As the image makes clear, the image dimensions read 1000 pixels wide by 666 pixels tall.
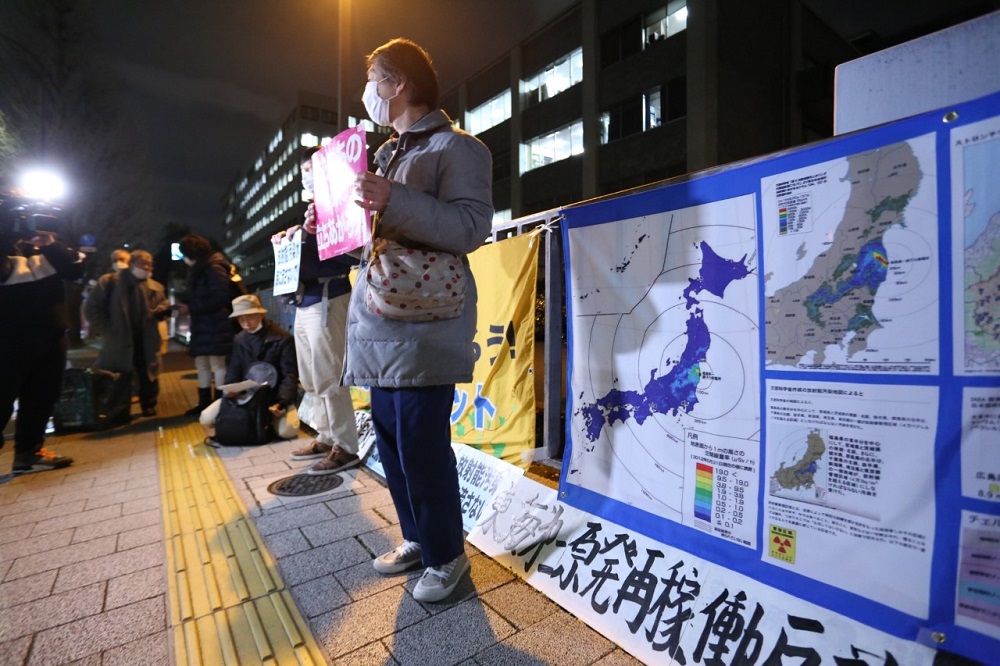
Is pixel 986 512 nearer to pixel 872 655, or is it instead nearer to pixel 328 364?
pixel 872 655

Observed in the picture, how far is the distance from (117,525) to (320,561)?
4.70ft

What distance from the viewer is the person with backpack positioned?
559 cm

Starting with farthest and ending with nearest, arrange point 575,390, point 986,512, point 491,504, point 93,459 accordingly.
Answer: point 93,459, point 491,504, point 575,390, point 986,512

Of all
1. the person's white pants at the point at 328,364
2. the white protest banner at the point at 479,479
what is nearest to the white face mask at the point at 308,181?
the person's white pants at the point at 328,364

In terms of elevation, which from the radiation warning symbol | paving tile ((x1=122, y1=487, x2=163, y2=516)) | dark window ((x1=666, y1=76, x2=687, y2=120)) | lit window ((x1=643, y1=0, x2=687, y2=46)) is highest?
lit window ((x1=643, y1=0, x2=687, y2=46))

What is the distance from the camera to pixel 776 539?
61.7 inches

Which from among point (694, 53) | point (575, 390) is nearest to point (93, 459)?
point (575, 390)

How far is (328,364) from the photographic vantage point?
374 cm

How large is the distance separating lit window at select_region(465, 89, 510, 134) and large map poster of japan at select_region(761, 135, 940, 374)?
26026mm

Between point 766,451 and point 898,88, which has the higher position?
point 898,88

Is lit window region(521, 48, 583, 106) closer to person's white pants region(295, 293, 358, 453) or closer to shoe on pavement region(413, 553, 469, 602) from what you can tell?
person's white pants region(295, 293, 358, 453)

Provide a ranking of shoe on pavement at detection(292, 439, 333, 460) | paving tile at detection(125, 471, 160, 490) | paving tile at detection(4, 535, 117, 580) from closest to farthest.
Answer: paving tile at detection(4, 535, 117, 580) → paving tile at detection(125, 471, 160, 490) → shoe on pavement at detection(292, 439, 333, 460)

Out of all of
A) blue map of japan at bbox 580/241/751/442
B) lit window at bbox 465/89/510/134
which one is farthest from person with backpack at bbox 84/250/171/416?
lit window at bbox 465/89/510/134

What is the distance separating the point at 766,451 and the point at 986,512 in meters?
0.52
